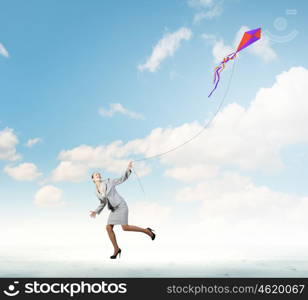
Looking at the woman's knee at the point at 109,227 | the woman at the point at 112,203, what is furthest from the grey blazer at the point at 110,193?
the woman's knee at the point at 109,227

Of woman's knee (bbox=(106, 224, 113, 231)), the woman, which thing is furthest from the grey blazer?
woman's knee (bbox=(106, 224, 113, 231))

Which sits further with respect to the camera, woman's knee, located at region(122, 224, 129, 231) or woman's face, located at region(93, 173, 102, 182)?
woman's knee, located at region(122, 224, 129, 231)

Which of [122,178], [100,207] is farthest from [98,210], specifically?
[122,178]

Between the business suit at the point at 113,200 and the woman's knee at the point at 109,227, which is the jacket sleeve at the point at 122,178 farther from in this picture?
the woman's knee at the point at 109,227

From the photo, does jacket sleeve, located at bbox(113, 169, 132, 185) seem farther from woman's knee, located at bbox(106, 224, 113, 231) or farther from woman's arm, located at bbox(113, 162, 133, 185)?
woman's knee, located at bbox(106, 224, 113, 231)

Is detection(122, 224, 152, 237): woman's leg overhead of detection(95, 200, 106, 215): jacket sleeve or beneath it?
beneath

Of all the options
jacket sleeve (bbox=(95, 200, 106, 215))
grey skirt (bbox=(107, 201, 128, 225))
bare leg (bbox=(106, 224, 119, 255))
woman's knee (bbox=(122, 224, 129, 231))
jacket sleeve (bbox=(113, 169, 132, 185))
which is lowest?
bare leg (bbox=(106, 224, 119, 255))

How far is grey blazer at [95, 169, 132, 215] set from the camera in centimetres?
986

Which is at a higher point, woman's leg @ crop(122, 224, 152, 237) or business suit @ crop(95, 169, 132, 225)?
business suit @ crop(95, 169, 132, 225)

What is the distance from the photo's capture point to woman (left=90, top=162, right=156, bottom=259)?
32.3 feet

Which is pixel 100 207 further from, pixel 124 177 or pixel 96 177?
pixel 124 177

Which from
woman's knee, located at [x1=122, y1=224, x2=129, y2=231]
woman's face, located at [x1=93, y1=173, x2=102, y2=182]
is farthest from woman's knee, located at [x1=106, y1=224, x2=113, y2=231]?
woman's face, located at [x1=93, y1=173, x2=102, y2=182]

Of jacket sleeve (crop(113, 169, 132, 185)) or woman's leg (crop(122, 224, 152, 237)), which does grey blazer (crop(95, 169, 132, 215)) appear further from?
woman's leg (crop(122, 224, 152, 237))

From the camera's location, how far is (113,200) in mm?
9906
